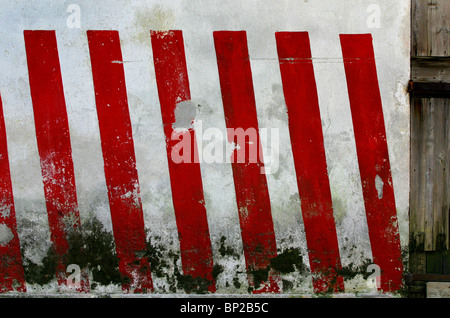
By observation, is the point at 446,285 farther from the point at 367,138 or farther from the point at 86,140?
the point at 86,140

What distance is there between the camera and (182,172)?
139 inches

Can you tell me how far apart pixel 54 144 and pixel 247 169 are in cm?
172

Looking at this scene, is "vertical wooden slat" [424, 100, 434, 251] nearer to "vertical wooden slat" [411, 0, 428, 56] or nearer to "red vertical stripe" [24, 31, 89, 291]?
"vertical wooden slat" [411, 0, 428, 56]

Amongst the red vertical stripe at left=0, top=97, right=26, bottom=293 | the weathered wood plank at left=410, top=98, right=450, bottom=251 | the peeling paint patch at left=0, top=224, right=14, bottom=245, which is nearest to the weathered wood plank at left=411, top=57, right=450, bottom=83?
the weathered wood plank at left=410, top=98, right=450, bottom=251

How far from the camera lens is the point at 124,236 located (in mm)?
3527

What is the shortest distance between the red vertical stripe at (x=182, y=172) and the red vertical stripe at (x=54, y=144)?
881 millimetres

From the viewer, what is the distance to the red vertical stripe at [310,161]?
353 cm

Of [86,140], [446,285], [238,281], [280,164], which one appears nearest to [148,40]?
[86,140]

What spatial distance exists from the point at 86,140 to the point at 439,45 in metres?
3.25

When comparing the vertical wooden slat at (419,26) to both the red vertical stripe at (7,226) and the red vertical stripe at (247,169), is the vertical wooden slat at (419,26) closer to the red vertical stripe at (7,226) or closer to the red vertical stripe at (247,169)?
the red vertical stripe at (247,169)

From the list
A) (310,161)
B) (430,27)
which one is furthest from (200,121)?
(430,27)

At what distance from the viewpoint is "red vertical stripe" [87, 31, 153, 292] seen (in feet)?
11.5

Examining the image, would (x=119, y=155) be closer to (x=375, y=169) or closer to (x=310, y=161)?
(x=310, y=161)

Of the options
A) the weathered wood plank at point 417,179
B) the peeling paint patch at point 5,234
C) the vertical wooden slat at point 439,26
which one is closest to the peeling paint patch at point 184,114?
the peeling paint patch at point 5,234
